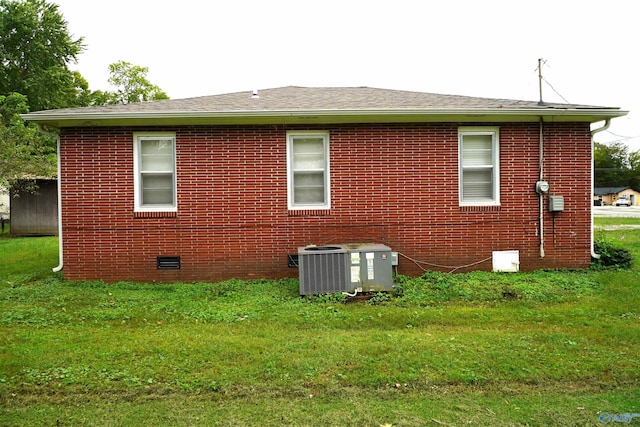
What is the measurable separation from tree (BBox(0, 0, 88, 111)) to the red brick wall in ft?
85.5

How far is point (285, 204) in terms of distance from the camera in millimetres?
8617

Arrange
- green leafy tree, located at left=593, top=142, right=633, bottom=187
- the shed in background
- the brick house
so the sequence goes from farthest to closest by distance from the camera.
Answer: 1. green leafy tree, located at left=593, top=142, right=633, bottom=187
2. the shed in background
3. the brick house

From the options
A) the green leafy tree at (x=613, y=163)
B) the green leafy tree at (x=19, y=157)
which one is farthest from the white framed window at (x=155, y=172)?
the green leafy tree at (x=613, y=163)

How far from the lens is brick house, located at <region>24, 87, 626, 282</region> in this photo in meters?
8.48

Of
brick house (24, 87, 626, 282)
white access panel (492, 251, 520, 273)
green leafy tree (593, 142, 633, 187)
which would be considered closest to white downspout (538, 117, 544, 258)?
brick house (24, 87, 626, 282)

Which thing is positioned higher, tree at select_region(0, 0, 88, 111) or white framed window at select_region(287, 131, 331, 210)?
tree at select_region(0, 0, 88, 111)

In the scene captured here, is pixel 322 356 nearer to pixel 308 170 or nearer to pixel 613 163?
pixel 308 170

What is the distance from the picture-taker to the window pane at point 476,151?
8.88 metres

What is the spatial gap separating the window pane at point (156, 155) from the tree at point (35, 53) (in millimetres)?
26101

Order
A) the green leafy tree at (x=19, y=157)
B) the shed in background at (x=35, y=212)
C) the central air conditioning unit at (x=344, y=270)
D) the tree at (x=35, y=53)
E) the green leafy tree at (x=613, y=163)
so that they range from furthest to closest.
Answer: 1. the green leafy tree at (x=613, y=163)
2. the tree at (x=35, y=53)
3. the shed in background at (x=35, y=212)
4. the green leafy tree at (x=19, y=157)
5. the central air conditioning unit at (x=344, y=270)

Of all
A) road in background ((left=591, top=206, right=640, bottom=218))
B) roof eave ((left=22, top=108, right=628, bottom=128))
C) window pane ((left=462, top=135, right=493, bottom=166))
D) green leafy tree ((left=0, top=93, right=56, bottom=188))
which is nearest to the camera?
roof eave ((left=22, top=108, right=628, bottom=128))

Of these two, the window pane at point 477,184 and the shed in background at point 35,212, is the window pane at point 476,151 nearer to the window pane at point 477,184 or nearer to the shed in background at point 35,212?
the window pane at point 477,184

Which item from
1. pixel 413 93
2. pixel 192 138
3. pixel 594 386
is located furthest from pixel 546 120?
pixel 192 138

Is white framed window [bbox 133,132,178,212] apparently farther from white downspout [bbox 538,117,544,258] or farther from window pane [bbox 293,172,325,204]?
white downspout [bbox 538,117,544,258]
